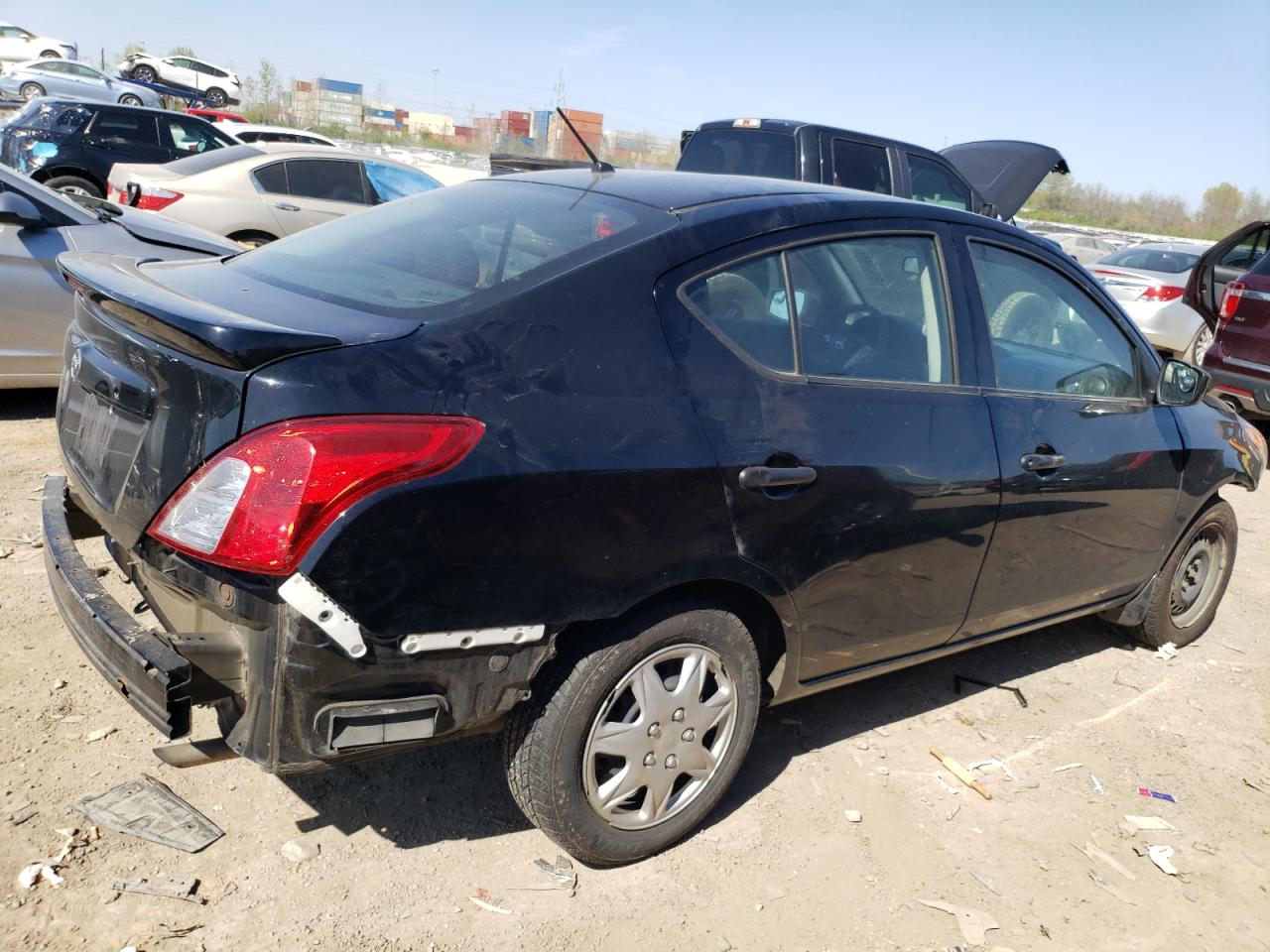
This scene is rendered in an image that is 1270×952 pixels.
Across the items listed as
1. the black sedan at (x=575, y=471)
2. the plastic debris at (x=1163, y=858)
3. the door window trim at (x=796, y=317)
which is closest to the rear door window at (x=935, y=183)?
the black sedan at (x=575, y=471)

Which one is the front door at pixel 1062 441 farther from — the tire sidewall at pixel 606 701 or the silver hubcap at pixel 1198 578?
the tire sidewall at pixel 606 701

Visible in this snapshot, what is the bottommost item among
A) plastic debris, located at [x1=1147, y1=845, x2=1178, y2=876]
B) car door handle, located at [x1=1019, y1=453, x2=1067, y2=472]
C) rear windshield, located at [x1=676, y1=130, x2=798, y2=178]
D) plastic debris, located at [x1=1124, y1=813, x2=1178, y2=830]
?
plastic debris, located at [x1=1124, y1=813, x2=1178, y2=830]

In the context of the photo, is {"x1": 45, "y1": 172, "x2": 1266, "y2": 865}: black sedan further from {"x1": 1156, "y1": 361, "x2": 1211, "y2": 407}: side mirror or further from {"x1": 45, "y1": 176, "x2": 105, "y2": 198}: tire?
{"x1": 45, "y1": 176, "x2": 105, "y2": 198}: tire

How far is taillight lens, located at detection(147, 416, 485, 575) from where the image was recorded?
210cm

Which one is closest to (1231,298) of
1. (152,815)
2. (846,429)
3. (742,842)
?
(846,429)

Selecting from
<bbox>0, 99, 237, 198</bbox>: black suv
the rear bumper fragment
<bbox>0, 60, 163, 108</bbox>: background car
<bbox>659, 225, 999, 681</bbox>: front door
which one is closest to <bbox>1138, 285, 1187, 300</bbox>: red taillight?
<bbox>659, 225, 999, 681</bbox>: front door

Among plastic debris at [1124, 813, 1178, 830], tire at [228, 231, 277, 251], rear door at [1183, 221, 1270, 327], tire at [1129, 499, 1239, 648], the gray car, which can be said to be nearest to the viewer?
plastic debris at [1124, 813, 1178, 830]

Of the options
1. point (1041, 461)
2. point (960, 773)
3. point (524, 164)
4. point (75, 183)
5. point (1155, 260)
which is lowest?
point (75, 183)

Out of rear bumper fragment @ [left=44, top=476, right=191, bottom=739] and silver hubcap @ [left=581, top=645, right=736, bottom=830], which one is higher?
rear bumper fragment @ [left=44, top=476, right=191, bottom=739]

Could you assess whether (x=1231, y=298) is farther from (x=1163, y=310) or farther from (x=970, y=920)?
(x=970, y=920)

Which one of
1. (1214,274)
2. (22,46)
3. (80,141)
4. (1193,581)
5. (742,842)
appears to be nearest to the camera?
(742,842)

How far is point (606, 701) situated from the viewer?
262 cm

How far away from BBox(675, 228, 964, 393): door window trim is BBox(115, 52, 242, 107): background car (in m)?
45.1

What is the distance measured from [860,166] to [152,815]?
7.17m
